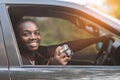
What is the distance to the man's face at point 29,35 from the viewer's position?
4.28 m

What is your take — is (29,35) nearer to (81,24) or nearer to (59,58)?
(59,58)

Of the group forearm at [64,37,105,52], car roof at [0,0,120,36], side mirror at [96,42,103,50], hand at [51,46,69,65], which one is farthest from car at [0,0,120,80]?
forearm at [64,37,105,52]

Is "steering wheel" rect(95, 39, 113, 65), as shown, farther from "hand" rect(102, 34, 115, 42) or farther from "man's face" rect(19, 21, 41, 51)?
"man's face" rect(19, 21, 41, 51)

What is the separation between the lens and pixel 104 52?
14.8 feet

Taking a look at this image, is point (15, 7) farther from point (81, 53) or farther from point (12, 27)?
point (81, 53)

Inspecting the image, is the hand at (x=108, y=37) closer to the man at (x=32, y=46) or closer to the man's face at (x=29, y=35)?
the man at (x=32, y=46)

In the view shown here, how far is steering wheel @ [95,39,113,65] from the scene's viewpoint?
430 centimetres

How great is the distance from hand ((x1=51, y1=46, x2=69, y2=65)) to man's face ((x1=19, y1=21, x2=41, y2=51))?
0.19 meters

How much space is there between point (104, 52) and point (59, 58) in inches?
20.9

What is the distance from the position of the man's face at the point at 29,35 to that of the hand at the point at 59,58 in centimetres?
19

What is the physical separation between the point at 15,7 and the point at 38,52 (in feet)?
1.88

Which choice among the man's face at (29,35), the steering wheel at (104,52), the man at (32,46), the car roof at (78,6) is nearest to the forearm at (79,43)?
the steering wheel at (104,52)

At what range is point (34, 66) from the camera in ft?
12.8

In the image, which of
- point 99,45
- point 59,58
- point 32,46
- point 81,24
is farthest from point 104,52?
point 32,46
